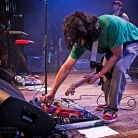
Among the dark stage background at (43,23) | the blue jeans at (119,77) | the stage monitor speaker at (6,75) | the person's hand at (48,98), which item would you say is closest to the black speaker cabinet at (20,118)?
the person's hand at (48,98)

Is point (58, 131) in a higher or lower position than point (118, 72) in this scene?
lower

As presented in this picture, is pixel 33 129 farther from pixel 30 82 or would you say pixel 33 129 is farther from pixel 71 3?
pixel 71 3

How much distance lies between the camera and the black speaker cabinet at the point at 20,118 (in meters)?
1.04

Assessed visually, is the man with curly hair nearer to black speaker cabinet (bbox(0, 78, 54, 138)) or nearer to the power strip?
the power strip

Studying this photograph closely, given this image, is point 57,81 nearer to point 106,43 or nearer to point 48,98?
point 48,98

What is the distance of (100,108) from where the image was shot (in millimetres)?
2004

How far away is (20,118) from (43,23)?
4.34 meters

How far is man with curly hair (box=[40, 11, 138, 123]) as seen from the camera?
4.46 feet

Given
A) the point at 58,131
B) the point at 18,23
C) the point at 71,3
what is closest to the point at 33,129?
the point at 58,131

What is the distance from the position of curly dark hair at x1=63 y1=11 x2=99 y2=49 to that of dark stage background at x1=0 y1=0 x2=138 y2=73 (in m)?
3.40

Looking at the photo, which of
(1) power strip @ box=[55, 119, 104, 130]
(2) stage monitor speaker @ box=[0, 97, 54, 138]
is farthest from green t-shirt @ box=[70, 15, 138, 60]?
(2) stage monitor speaker @ box=[0, 97, 54, 138]

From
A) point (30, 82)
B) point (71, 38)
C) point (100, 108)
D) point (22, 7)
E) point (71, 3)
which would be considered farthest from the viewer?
point (71, 3)

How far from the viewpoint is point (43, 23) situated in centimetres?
520

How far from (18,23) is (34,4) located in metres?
0.74
